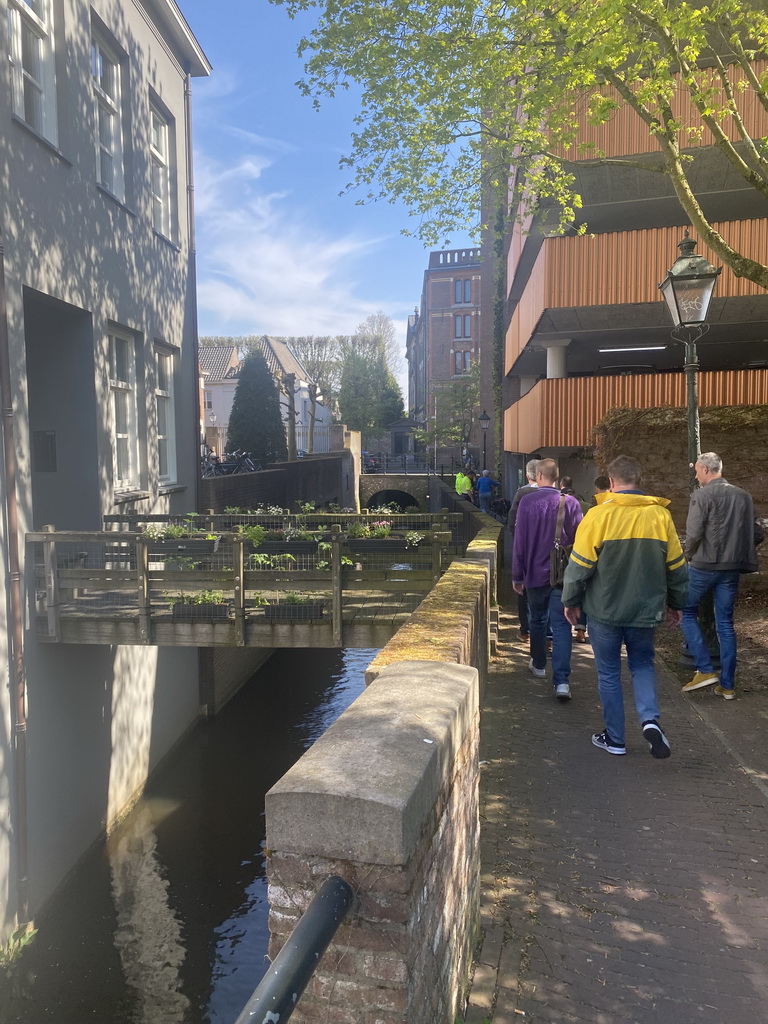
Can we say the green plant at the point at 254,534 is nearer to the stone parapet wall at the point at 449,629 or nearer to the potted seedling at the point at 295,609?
the potted seedling at the point at 295,609

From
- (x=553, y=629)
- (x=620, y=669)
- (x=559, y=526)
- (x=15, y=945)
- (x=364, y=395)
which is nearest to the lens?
(x=620, y=669)

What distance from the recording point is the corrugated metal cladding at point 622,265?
13570 mm

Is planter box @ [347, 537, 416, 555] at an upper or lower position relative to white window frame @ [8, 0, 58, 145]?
lower

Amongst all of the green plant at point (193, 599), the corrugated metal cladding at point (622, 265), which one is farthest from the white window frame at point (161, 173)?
the corrugated metal cladding at point (622, 265)

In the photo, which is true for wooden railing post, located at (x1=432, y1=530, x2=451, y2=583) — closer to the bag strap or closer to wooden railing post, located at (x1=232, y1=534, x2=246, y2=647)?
wooden railing post, located at (x1=232, y1=534, x2=246, y2=647)

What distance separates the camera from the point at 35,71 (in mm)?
8422

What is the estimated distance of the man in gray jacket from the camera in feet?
18.8

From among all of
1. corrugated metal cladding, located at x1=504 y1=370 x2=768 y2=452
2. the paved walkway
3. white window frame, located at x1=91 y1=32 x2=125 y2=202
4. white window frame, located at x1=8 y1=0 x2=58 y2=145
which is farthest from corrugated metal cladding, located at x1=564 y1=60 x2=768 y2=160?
the paved walkway

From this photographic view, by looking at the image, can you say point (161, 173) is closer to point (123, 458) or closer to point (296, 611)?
point (123, 458)

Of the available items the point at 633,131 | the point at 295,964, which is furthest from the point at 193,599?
the point at 633,131

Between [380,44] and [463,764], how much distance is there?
30.8ft

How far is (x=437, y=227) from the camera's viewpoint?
11.8 m

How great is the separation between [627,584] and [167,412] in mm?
10221

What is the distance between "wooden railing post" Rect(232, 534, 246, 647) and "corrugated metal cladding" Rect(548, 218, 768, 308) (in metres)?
8.50
